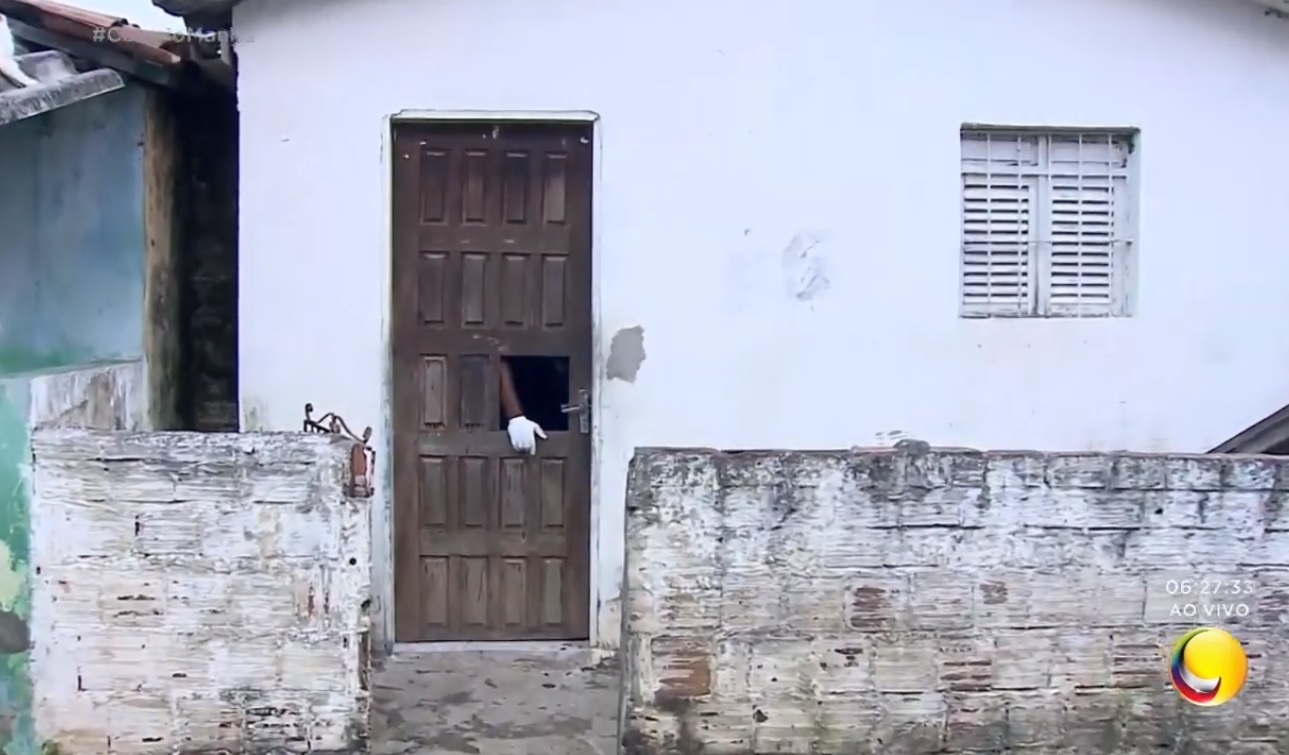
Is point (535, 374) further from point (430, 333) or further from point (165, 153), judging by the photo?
point (165, 153)

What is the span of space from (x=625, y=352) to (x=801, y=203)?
111 cm

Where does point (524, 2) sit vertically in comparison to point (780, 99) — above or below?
above

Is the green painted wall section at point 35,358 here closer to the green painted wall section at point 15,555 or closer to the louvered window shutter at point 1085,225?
the green painted wall section at point 15,555

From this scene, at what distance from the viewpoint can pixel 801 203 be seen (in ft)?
20.1

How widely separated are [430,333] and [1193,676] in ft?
11.9

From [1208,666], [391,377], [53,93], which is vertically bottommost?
[1208,666]

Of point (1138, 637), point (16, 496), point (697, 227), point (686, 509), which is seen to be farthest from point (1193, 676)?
point (16, 496)

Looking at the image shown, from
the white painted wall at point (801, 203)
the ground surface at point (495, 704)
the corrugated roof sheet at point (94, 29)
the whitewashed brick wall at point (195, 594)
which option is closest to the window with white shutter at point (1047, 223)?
the white painted wall at point (801, 203)

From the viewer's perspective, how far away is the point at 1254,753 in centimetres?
452

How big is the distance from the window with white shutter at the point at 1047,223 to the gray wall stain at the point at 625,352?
5.39 feet

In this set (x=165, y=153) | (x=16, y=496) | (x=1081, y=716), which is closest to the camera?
(x=16, y=496)

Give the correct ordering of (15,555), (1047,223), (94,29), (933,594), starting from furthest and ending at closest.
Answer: (1047,223) < (94,29) < (933,594) < (15,555)
